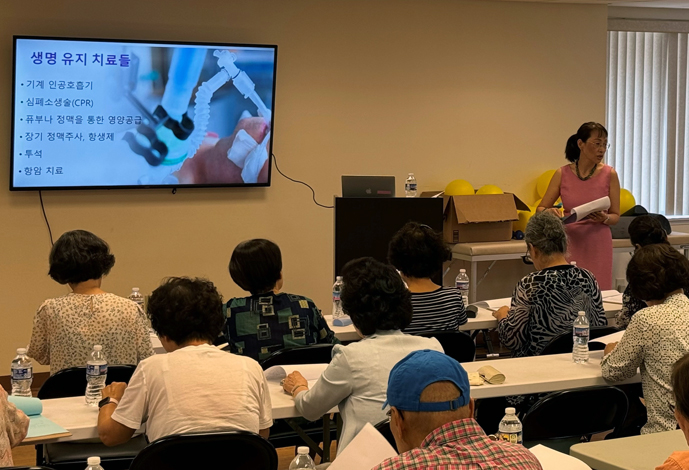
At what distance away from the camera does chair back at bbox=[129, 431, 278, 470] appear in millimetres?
2273

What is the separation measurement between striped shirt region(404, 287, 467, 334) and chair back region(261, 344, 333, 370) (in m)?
0.53

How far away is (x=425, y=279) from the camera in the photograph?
3850 millimetres

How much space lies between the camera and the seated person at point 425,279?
149 inches

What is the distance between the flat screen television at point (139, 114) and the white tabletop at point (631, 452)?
4.20 metres

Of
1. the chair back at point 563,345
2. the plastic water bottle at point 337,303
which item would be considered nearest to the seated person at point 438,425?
the chair back at point 563,345

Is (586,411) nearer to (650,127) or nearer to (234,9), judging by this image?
(234,9)

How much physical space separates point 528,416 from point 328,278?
3924 millimetres

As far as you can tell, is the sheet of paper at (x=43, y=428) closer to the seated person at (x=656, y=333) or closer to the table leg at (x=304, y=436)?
the table leg at (x=304, y=436)

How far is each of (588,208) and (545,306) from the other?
5.70 feet

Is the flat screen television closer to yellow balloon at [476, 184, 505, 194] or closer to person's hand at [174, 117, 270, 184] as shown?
person's hand at [174, 117, 270, 184]

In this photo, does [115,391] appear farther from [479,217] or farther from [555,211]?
[479,217]

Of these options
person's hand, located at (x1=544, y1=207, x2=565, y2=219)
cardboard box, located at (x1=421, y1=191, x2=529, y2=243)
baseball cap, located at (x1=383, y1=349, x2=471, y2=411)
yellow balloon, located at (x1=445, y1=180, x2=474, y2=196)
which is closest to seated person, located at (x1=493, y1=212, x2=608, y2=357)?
person's hand, located at (x1=544, y1=207, x2=565, y2=219)

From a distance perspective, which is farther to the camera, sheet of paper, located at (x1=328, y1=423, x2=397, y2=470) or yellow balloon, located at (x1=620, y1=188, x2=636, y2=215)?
yellow balloon, located at (x1=620, y1=188, x2=636, y2=215)

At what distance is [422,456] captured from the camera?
1618 mm
